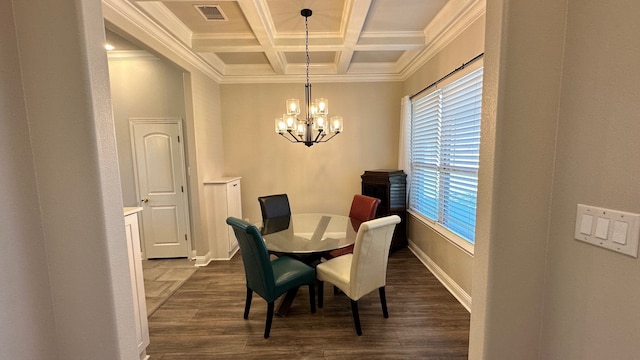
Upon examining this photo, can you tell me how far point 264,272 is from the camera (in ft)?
6.60

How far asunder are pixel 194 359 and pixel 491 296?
2067 millimetres

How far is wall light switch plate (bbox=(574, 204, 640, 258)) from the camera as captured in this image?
0.73 metres

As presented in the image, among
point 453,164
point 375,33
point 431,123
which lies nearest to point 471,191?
point 453,164

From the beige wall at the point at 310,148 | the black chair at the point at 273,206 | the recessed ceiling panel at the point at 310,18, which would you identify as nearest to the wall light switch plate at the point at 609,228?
the recessed ceiling panel at the point at 310,18

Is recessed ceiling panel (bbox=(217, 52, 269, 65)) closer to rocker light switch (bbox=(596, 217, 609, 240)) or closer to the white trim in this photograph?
the white trim

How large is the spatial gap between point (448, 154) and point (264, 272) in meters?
2.32

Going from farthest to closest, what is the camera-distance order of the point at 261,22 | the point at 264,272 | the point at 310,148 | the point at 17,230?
the point at 310,148 < the point at 261,22 < the point at 264,272 < the point at 17,230

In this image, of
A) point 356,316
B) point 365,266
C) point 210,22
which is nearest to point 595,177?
point 365,266

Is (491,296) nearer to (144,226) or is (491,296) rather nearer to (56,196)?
(56,196)

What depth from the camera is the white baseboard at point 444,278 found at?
8.20 ft

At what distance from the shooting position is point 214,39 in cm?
308

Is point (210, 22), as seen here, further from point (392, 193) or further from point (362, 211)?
point (392, 193)

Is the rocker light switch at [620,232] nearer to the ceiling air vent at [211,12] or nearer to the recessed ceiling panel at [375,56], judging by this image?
the ceiling air vent at [211,12]

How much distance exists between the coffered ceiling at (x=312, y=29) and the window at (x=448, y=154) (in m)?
0.61
